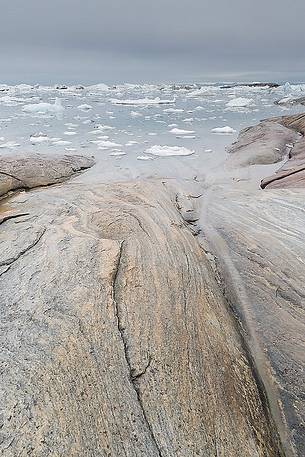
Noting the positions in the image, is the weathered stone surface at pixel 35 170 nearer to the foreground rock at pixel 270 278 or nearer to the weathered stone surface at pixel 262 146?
the foreground rock at pixel 270 278

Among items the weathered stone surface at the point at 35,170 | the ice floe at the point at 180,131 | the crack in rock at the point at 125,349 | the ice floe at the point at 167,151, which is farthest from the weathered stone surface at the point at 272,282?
the ice floe at the point at 180,131

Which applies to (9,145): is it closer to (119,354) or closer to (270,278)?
(270,278)

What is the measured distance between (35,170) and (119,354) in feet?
16.0

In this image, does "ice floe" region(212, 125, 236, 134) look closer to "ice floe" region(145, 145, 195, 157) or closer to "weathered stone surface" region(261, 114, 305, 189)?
"ice floe" region(145, 145, 195, 157)

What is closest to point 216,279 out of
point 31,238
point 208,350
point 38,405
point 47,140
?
point 208,350

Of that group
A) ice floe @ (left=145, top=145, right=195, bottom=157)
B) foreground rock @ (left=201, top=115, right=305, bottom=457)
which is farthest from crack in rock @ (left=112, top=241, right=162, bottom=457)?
ice floe @ (left=145, top=145, right=195, bottom=157)

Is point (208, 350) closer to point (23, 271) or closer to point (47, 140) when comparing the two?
point (23, 271)

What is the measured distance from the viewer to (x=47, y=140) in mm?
10594

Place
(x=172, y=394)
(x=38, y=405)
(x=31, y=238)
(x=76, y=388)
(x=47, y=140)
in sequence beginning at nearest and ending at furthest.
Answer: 1. (x=38, y=405)
2. (x=76, y=388)
3. (x=172, y=394)
4. (x=31, y=238)
5. (x=47, y=140)

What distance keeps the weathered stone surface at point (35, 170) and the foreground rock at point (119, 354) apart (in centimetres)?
250

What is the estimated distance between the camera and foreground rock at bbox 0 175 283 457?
5.58ft

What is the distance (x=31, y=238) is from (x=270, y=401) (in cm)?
219

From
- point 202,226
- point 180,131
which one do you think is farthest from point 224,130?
point 202,226

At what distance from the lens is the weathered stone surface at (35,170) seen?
18.3 feet
